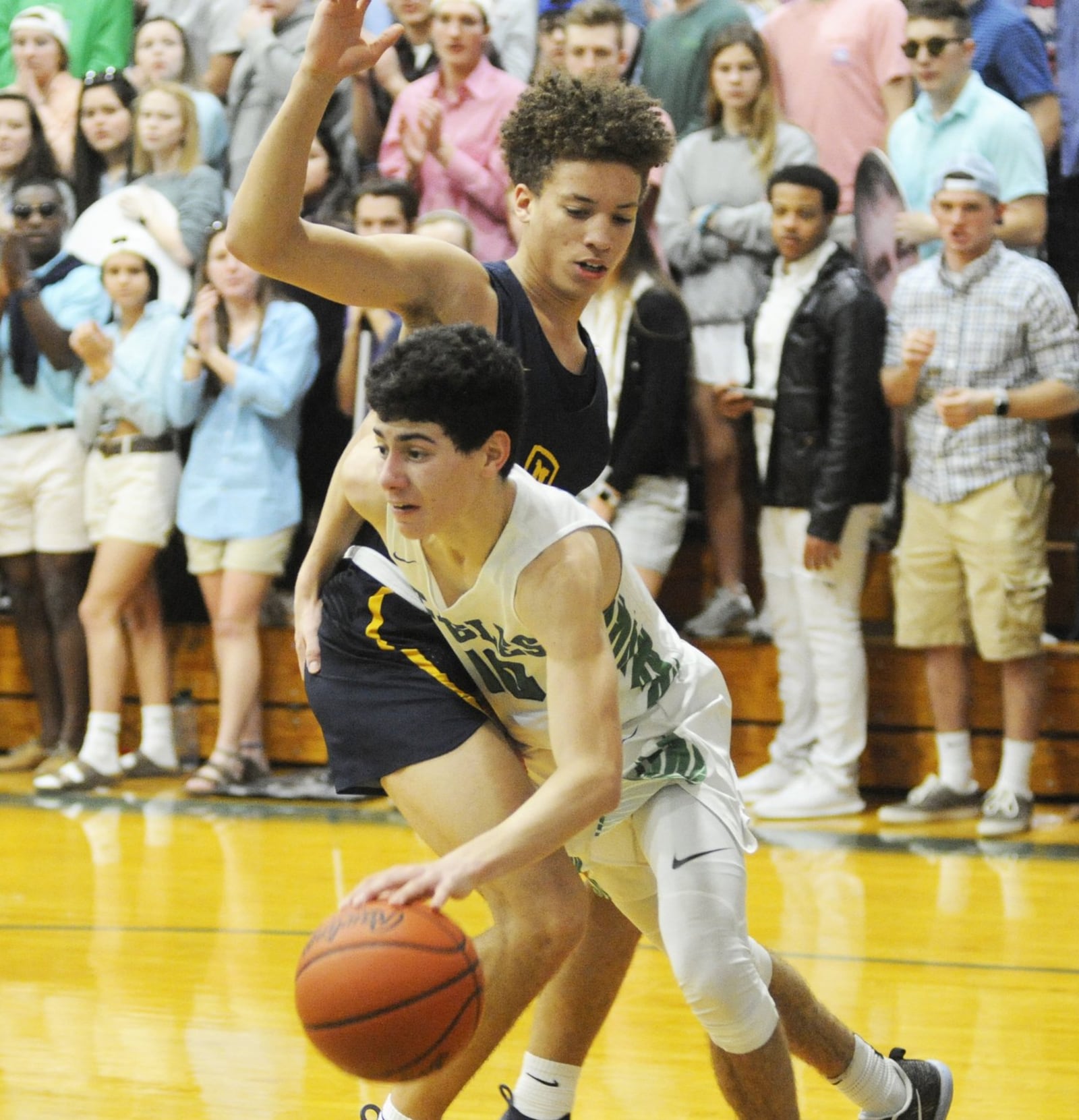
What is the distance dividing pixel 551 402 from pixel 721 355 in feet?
10.5

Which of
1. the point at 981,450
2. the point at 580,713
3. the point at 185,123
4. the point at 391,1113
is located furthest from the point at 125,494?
the point at 580,713

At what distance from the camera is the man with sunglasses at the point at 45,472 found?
21.6ft

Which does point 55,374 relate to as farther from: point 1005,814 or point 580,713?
point 580,713

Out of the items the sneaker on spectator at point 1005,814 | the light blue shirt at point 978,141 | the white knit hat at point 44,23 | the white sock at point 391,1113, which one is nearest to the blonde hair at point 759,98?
the light blue shirt at point 978,141

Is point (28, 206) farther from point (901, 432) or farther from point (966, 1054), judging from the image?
point (966, 1054)

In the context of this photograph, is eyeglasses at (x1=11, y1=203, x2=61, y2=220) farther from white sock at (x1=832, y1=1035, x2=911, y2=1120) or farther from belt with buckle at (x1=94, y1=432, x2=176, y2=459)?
white sock at (x1=832, y1=1035, x2=911, y2=1120)

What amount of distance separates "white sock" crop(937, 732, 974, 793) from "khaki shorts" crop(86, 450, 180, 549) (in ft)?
9.51

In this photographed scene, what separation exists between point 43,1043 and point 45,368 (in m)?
3.41

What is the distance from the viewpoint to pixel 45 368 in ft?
21.6

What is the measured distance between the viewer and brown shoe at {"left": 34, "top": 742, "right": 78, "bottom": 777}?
21.3 feet

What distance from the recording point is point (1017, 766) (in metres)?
5.57

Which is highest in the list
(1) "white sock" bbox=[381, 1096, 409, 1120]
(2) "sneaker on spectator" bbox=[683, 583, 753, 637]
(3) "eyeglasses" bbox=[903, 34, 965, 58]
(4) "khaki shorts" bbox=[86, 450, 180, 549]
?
(3) "eyeglasses" bbox=[903, 34, 965, 58]

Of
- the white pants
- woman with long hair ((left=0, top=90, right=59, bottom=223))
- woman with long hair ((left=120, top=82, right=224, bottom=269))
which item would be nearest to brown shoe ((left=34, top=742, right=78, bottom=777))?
woman with long hair ((left=120, top=82, right=224, bottom=269))

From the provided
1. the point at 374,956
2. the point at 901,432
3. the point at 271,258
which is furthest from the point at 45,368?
the point at 374,956
